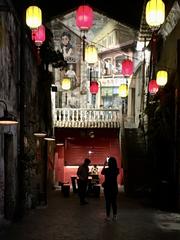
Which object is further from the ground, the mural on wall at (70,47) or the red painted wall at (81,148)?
the mural on wall at (70,47)

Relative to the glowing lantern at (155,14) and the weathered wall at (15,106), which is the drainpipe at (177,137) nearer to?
the glowing lantern at (155,14)

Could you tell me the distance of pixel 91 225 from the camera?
14.3 meters

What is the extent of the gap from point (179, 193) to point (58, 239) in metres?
7.09

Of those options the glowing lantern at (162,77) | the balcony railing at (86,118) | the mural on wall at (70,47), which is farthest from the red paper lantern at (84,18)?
the mural on wall at (70,47)

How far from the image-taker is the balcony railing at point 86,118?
1281 inches

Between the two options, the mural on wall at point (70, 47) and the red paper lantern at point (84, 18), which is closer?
the red paper lantern at point (84, 18)

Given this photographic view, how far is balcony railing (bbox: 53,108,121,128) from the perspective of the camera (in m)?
32.5

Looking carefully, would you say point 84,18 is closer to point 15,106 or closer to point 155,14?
point 155,14

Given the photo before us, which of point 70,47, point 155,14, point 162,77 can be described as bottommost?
point 162,77

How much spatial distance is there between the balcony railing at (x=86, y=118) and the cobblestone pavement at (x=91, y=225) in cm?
1281

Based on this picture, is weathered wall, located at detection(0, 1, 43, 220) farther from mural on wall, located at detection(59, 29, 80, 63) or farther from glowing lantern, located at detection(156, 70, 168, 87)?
mural on wall, located at detection(59, 29, 80, 63)

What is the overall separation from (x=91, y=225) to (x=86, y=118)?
60.8 ft

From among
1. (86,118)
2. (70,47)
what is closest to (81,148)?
(86,118)

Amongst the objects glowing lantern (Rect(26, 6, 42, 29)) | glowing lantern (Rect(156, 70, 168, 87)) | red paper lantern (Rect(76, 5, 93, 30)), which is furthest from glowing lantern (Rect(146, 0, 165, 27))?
glowing lantern (Rect(156, 70, 168, 87))
